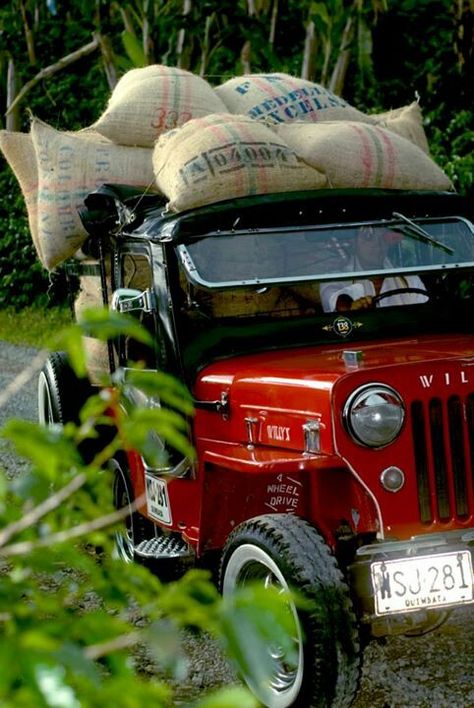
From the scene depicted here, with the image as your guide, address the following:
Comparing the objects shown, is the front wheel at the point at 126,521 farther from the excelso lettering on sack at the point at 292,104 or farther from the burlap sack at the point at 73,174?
the excelso lettering on sack at the point at 292,104

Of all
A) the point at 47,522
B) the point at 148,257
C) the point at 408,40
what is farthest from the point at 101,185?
the point at 408,40

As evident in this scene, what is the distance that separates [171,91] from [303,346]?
1.81 metres

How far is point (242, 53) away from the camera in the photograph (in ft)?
40.1

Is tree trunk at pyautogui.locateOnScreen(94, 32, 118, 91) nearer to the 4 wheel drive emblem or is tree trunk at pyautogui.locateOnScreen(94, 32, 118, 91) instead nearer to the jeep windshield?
the jeep windshield

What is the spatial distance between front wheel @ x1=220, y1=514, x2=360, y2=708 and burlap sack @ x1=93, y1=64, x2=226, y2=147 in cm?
242

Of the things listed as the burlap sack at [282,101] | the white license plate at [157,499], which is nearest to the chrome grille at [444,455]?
the white license plate at [157,499]

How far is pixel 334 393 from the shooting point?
395 centimetres

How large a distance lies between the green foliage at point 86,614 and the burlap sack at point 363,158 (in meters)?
3.54

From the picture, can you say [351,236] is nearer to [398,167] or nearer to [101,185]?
[398,167]

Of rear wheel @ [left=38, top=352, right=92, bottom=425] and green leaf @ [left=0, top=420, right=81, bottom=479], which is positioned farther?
rear wheel @ [left=38, top=352, right=92, bottom=425]

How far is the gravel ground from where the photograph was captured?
4156 millimetres

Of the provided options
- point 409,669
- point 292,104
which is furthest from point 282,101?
point 409,669

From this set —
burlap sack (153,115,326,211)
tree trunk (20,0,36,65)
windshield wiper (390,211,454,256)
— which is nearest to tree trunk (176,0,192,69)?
tree trunk (20,0,36,65)

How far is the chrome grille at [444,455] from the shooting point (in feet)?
13.3
